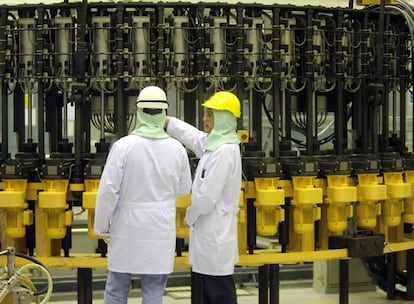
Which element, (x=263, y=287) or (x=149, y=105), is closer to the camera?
(x=149, y=105)

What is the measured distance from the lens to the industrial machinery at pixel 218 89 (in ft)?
17.1

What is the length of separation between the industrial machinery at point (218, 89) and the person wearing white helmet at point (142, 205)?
670 millimetres

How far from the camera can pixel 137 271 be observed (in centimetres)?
444

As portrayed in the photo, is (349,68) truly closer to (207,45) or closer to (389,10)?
(389,10)

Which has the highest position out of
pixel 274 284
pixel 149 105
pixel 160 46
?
pixel 160 46

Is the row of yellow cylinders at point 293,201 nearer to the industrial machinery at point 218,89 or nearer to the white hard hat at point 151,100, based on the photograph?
the industrial machinery at point 218,89

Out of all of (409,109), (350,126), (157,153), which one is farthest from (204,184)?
(409,109)

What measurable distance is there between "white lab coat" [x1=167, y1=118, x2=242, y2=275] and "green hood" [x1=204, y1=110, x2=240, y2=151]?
0.05 metres

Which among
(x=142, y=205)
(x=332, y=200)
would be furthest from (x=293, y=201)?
(x=142, y=205)

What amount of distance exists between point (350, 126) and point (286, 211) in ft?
3.78

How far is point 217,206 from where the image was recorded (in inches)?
185

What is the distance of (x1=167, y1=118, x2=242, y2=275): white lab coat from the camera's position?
15.1 feet

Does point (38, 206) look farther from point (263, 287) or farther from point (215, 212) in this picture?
point (263, 287)

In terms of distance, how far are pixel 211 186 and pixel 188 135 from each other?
0.57m
